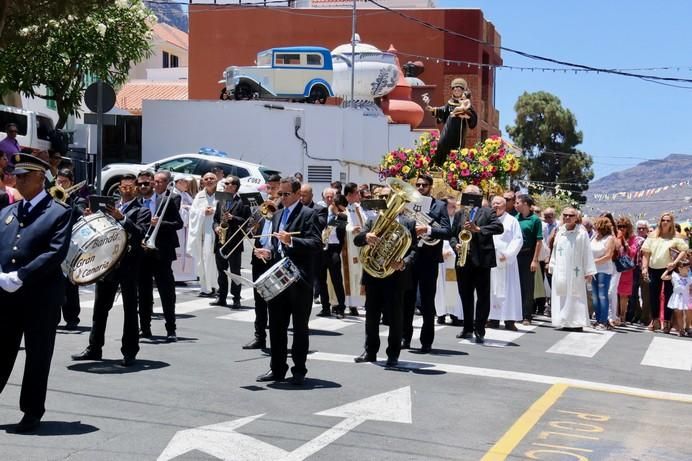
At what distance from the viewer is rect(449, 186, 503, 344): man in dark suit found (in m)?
14.1

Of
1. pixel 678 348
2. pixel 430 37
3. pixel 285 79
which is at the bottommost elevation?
pixel 678 348

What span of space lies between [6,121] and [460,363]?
607 inches

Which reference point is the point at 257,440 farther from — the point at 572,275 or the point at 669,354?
the point at 572,275

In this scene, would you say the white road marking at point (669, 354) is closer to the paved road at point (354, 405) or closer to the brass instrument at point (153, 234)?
the paved road at point (354, 405)

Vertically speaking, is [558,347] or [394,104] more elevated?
[394,104]

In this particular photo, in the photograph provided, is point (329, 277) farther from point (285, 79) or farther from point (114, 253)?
point (285, 79)

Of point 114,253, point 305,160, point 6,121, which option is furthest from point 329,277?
point 305,160

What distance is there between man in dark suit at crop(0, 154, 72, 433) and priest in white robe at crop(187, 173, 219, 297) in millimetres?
9362

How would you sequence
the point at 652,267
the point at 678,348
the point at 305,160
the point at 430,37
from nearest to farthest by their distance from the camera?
the point at 678,348 → the point at 652,267 → the point at 305,160 → the point at 430,37

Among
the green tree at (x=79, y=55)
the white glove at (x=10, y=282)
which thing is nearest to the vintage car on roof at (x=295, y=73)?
the green tree at (x=79, y=55)

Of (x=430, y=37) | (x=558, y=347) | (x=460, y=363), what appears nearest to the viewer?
(x=460, y=363)

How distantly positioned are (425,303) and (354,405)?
12.0 ft

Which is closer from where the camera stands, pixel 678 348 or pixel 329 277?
pixel 678 348

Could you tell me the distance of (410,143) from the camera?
158ft
